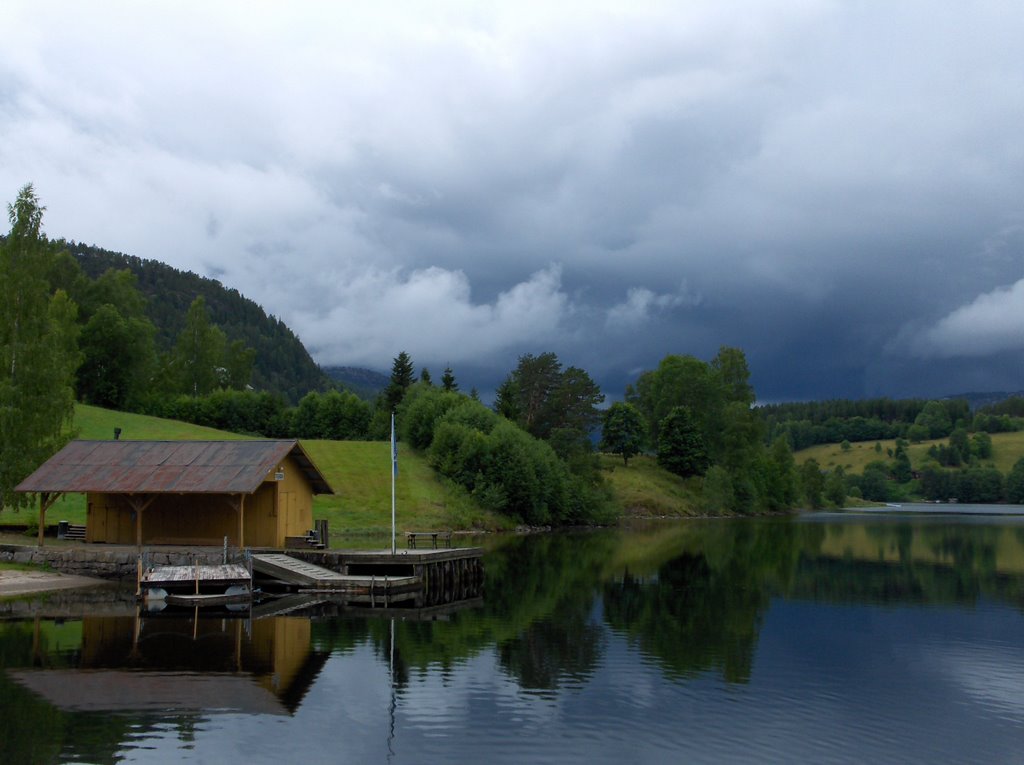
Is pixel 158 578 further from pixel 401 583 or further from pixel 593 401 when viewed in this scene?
pixel 593 401

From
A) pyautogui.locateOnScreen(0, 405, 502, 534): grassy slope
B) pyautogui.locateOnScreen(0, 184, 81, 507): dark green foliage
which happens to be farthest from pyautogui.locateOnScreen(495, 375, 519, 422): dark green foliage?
pyautogui.locateOnScreen(0, 184, 81, 507): dark green foliage

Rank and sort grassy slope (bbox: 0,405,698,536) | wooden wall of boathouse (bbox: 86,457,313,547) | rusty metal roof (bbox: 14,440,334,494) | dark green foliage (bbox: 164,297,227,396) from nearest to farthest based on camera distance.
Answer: rusty metal roof (bbox: 14,440,334,494) → wooden wall of boathouse (bbox: 86,457,313,547) → grassy slope (bbox: 0,405,698,536) → dark green foliage (bbox: 164,297,227,396)

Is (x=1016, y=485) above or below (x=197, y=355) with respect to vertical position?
below

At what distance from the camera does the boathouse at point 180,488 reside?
39.9 metres

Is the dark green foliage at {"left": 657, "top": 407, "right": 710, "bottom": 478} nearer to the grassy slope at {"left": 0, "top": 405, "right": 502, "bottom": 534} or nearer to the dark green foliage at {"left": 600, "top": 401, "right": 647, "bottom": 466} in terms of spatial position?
the dark green foliage at {"left": 600, "top": 401, "right": 647, "bottom": 466}

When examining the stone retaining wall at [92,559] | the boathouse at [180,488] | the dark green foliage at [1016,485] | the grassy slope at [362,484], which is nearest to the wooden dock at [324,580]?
the boathouse at [180,488]

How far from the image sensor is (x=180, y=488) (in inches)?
1528

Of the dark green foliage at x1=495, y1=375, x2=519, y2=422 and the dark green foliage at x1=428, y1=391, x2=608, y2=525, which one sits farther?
the dark green foliage at x1=495, y1=375, x2=519, y2=422

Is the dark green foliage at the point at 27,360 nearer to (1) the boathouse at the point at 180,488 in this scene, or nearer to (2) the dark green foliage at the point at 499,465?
(1) the boathouse at the point at 180,488

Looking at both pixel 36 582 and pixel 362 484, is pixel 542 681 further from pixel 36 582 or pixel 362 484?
pixel 362 484

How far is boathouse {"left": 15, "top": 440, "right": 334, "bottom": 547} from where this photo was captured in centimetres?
A: 3991

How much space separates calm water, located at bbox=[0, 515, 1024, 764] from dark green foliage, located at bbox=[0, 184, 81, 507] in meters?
14.2

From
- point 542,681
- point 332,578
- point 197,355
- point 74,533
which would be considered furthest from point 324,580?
point 197,355

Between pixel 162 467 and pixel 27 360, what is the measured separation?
11.6 metres
